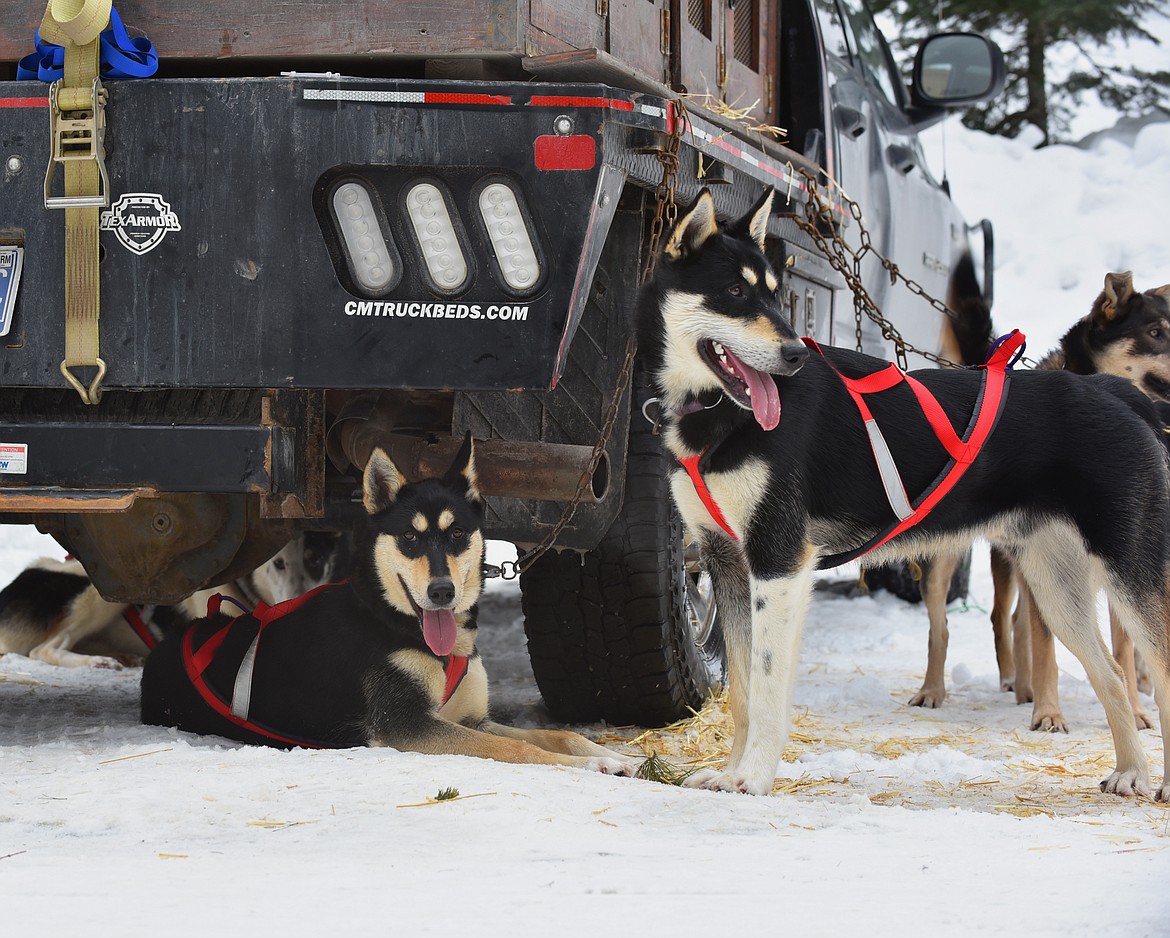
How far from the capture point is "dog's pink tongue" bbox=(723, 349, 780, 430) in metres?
3.55

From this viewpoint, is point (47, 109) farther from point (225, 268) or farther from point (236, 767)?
point (236, 767)

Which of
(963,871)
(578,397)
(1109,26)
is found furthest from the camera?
(1109,26)

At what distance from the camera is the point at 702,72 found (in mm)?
4332

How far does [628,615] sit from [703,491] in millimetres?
868

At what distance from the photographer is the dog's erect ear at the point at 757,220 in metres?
3.73

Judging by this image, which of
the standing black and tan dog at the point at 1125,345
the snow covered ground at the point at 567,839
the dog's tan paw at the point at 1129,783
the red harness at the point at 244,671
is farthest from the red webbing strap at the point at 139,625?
the dog's tan paw at the point at 1129,783

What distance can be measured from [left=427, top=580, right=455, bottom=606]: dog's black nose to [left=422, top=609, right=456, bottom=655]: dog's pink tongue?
8 centimetres

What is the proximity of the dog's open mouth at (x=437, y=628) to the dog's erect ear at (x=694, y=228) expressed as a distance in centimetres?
128

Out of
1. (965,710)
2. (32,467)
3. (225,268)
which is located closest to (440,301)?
(225,268)

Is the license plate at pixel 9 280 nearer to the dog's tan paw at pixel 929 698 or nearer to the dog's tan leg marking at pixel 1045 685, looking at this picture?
the dog's tan leg marking at pixel 1045 685

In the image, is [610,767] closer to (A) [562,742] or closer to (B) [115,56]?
(A) [562,742]

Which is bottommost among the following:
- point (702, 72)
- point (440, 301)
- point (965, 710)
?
point (965, 710)

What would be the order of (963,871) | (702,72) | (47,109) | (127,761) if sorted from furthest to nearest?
(702,72)
(127,761)
(47,109)
(963,871)

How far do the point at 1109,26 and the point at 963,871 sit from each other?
64.8ft
